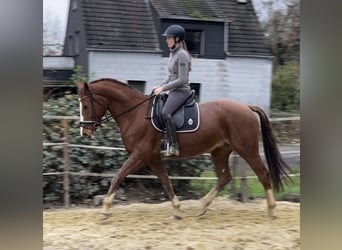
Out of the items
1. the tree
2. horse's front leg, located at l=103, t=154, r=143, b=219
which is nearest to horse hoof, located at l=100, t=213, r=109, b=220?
horse's front leg, located at l=103, t=154, r=143, b=219

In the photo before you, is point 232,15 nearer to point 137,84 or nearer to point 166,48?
point 166,48

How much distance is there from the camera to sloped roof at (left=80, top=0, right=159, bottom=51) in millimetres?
4281

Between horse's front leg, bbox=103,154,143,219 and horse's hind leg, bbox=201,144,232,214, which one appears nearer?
horse's front leg, bbox=103,154,143,219

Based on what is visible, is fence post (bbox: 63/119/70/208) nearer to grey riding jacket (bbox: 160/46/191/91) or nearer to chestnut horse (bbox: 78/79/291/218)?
chestnut horse (bbox: 78/79/291/218)

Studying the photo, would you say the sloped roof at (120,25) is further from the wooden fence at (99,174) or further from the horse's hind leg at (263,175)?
the horse's hind leg at (263,175)

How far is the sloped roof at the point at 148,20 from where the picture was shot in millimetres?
4297

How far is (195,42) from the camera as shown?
4414mm

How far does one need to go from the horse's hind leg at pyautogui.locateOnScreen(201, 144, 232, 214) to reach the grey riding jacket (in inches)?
24.4

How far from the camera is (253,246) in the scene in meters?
4.32

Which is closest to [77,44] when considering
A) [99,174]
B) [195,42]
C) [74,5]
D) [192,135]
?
[74,5]
